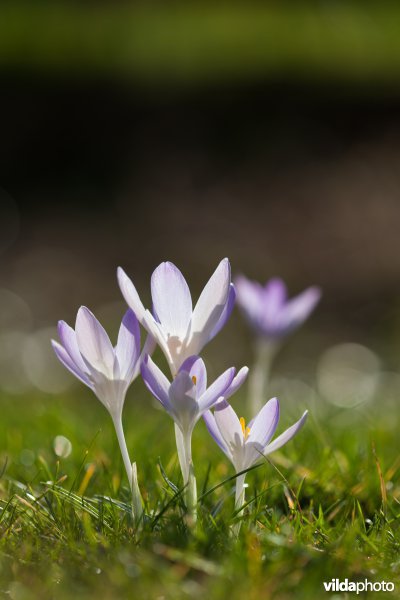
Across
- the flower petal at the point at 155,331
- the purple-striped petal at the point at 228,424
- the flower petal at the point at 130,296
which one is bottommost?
the purple-striped petal at the point at 228,424

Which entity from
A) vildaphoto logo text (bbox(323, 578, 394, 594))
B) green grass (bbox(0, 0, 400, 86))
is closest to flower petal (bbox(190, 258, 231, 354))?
vildaphoto logo text (bbox(323, 578, 394, 594))

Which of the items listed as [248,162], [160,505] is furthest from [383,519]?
[248,162]

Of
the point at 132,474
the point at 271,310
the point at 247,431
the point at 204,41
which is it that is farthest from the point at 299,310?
the point at 204,41

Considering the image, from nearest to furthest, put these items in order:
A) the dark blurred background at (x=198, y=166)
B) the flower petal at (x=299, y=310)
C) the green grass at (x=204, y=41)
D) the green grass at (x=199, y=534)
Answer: the green grass at (x=199, y=534) < the flower petal at (x=299, y=310) < the dark blurred background at (x=198, y=166) < the green grass at (x=204, y=41)

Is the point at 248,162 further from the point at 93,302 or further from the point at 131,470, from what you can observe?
the point at 131,470

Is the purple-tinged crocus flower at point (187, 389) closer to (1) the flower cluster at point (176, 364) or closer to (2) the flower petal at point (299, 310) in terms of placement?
(1) the flower cluster at point (176, 364)

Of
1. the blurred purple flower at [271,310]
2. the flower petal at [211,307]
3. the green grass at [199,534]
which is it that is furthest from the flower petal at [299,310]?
the flower petal at [211,307]
